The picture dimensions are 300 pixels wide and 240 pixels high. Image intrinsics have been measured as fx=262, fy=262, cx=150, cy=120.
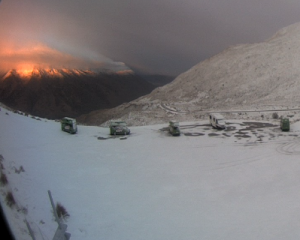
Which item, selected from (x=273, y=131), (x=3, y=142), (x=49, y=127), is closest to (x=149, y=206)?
(x=3, y=142)

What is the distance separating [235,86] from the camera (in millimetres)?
51250

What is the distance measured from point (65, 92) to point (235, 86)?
6320 cm

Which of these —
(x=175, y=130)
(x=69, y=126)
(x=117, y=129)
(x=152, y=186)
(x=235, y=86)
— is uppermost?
(x=235, y=86)

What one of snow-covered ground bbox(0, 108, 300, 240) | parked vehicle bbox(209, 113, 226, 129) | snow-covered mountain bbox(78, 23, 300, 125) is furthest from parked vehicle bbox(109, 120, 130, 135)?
snow-covered mountain bbox(78, 23, 300, 125)

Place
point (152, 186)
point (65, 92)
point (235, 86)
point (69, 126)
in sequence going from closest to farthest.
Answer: point (152, 186) < point (69, 126) < point (235, 86) < point (65, 92)

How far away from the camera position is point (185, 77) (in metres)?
69.3

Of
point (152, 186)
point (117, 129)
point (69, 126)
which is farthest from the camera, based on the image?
point (117, 129)

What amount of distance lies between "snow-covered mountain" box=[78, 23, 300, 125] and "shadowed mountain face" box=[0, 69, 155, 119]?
789 inches

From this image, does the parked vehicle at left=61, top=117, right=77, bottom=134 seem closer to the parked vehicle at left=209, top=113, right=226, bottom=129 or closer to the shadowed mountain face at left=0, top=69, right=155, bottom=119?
the parked vehicle at left=209, top=113, right=226, bottom=129

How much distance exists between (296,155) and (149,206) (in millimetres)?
8432

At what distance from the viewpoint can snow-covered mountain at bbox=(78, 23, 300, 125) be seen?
1547 inches

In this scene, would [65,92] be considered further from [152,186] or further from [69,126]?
[152,186]

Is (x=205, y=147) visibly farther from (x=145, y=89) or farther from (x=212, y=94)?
(x=145, y=89)

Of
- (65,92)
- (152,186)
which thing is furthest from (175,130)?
(65,92)
